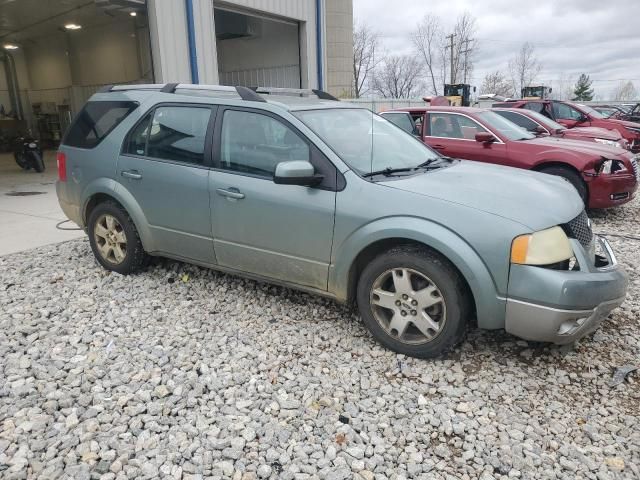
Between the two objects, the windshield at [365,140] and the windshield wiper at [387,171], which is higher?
the windshield at [365,140]

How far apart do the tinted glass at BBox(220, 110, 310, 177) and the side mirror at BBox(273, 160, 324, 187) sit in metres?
0.23

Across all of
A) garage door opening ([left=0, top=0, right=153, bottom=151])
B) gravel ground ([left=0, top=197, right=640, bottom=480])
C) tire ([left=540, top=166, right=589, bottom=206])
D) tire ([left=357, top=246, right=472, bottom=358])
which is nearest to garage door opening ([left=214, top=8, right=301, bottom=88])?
garage door opening ([left=0, top=0, right=153, bottom=151])

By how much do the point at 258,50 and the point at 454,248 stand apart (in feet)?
52.2

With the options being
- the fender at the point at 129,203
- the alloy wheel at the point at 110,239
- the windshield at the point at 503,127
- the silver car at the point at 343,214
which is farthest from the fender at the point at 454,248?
the windshield at the point at 503,127

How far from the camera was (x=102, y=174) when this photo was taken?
4.54m

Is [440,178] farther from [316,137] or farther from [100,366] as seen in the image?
[100,366]

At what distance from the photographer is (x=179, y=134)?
4.14 metres

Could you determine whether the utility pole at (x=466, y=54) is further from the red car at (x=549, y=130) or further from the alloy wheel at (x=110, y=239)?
the alloy wheel at (x=110, y=239)

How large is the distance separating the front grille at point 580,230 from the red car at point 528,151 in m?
3.37

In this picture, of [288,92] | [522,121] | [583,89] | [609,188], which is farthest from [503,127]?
[583,89]

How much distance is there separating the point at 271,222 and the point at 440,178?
125cm

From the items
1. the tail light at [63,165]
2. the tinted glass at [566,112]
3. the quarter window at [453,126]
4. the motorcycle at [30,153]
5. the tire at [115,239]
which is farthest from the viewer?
the tinted glass at [566,112]

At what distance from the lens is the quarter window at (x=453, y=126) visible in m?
7.51

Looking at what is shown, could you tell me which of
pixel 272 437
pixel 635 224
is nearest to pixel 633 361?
pixel 272 437
